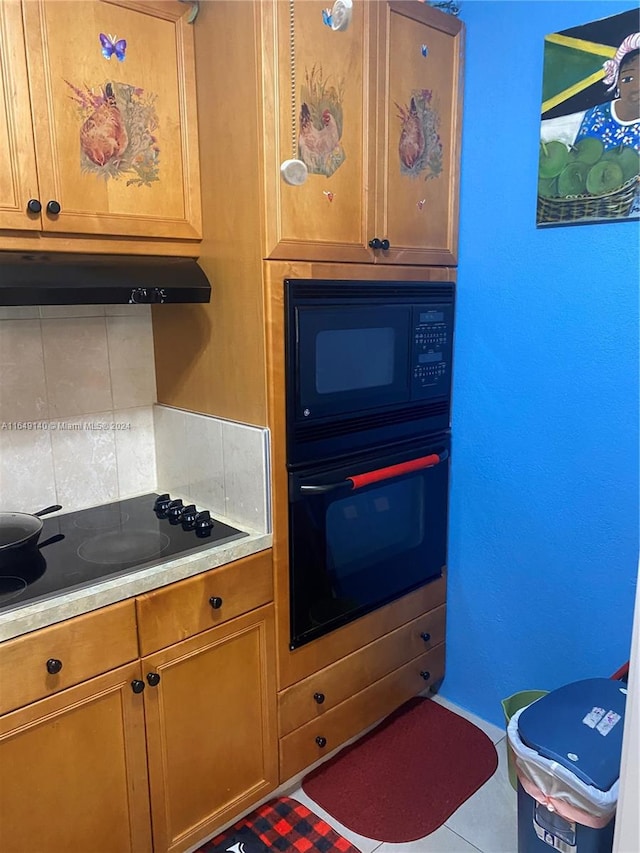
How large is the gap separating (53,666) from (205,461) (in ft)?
2.30

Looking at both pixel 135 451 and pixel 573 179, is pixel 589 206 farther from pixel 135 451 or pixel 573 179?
pixel 135 451

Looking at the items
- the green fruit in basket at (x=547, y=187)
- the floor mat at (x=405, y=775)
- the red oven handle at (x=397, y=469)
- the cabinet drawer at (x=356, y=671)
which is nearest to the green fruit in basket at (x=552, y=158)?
the green fruit in basket at (x=547, y=187)

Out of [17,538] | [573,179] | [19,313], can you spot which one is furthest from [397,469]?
[19,313]

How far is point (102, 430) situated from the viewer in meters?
1.93

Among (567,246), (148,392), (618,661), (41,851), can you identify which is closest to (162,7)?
(148,392)

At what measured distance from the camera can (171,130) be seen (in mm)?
1647

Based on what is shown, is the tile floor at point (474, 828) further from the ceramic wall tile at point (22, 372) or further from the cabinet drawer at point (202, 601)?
the ceramic wall tile at point (22, 372)

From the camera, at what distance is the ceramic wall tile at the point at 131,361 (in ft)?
6.31

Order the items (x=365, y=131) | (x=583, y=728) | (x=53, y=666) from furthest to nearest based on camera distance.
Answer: (x=365, y=131), (x=583, y=728), (x=53, y=666)

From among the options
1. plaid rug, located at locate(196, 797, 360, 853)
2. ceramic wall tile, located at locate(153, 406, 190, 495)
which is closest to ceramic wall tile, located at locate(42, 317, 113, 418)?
ceramic wall tile, located at locate(153, 406, 190, 495)

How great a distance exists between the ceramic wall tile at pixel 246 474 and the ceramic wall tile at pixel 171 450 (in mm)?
216

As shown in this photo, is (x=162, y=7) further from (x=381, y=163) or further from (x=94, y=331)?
(x=94, y=331)

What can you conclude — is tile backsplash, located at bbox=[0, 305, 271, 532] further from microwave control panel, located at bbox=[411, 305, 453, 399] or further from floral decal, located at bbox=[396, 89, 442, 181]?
floral decal, located at bbox=[396, 89, 442, 181]

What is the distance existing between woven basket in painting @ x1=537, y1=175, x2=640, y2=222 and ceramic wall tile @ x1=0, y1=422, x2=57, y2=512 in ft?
5.04
